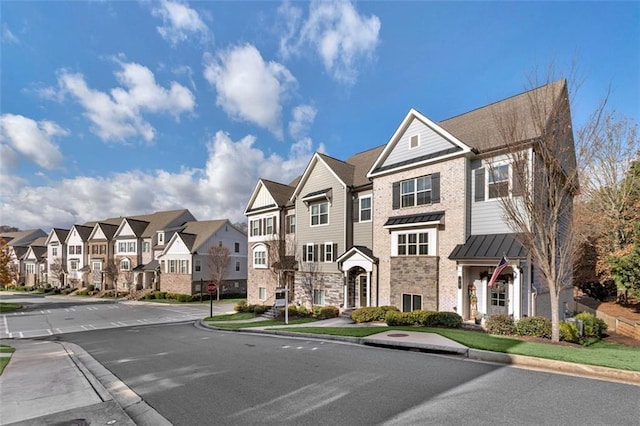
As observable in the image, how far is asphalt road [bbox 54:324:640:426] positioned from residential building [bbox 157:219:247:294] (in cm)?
3570

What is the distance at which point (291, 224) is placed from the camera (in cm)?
2847

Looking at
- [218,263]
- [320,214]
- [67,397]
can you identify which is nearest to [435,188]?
[320,214]

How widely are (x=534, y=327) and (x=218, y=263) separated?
38035 millimetres

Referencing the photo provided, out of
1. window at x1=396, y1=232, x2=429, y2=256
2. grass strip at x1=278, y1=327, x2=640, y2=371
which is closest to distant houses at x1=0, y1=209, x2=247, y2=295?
window at x1=396, y1=232, x2=429, y2=256

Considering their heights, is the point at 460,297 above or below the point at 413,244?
below

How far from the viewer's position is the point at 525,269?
14875mm

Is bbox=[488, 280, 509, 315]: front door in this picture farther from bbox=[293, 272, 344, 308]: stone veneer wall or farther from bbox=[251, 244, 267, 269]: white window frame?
bbox=[251, 244, 267, 269]: white window frame

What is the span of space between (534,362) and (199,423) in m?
7.94

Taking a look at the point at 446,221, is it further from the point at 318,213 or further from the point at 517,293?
the point at 318,213

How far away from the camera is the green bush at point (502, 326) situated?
1315 centimetres

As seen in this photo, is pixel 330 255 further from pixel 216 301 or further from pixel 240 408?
pixel 216 301

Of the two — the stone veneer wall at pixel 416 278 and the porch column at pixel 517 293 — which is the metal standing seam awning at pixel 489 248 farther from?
the stone veneer wall at pixel 416 278

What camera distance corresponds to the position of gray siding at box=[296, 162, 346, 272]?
23562 millimetres

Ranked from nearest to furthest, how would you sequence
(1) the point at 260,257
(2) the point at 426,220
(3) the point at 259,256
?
(2) the point at 426,220, (1) the point at 260,257, (3) the point at 259,256
